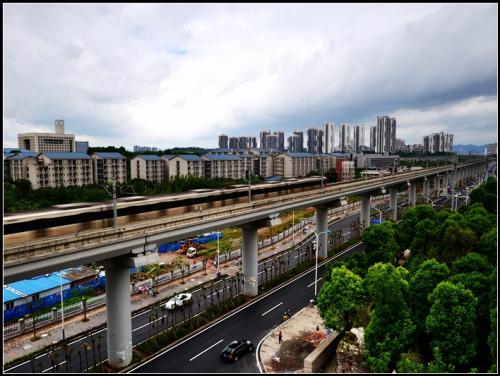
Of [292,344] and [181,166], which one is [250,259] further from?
[181,166]

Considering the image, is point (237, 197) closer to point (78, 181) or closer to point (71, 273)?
point (71, 273)

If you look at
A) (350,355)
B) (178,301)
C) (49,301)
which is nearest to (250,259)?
(178,301)

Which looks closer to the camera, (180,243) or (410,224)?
(410,224)

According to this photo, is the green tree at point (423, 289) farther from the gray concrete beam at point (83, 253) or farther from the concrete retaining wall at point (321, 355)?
the gray concrete beam at point (83, 253)

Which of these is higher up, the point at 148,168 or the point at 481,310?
the point at 148,168

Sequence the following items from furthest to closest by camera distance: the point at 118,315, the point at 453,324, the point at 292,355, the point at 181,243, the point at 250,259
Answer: the point at 181,243 → the point at 250,259 → the point at 292,355 → the point at 118,315 → the point at 453,324

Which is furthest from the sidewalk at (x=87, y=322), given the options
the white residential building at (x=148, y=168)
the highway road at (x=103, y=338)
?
the white residential building at (x=148, y=168)

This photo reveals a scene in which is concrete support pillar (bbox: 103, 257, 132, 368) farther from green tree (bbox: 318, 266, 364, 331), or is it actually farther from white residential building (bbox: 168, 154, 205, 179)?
white residential building (bbox: 168, 154, 205, 179)
